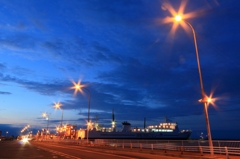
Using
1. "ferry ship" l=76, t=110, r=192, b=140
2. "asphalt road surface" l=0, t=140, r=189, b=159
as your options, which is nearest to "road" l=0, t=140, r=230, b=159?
"asphalt road surface" l=0, t=140, r=189, b=159

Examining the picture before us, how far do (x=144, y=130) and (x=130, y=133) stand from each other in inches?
397

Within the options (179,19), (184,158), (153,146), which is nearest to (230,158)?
(184,158)

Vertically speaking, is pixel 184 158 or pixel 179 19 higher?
pixel 179 19

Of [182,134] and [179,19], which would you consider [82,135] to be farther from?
[179,19]

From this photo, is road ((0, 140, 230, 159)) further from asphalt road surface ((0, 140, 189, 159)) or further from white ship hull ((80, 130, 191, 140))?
white ship hull ((80, 130, 191, 140))

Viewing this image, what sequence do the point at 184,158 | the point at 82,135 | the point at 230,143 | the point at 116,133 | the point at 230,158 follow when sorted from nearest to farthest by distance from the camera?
the point at 230,158 → the point at 184,158 → the point at 230,143 → the point at 82,135 → the point at 116,133

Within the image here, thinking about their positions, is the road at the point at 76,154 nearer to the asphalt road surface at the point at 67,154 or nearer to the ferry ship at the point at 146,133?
the asphalt road surface at the point at 67,154

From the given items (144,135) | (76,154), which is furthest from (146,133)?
(76,154)

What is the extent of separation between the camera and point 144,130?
5728 inches

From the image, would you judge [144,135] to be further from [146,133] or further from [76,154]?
[76,154]

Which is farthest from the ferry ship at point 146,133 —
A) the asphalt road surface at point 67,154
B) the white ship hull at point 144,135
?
the asphalt road surface at point 67,154

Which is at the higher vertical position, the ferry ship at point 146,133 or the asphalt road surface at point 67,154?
the ferry ship at point 146,133

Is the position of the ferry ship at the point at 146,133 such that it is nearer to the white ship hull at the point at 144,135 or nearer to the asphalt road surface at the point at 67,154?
the white ship hull at the point at 144,135

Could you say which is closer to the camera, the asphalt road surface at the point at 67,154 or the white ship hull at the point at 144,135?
the asphalt road surface at the point at 67,154
